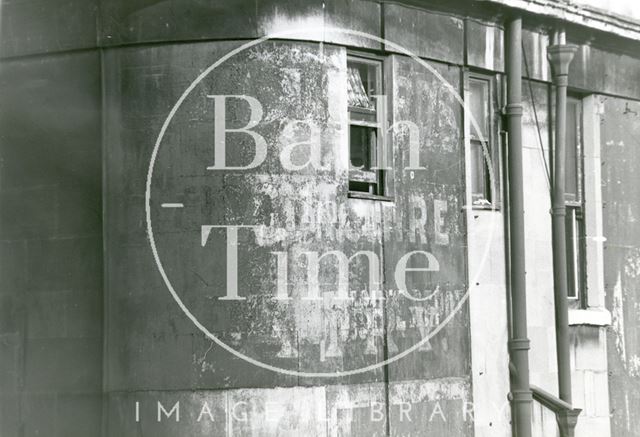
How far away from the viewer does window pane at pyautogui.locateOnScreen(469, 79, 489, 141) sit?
16.9 metres

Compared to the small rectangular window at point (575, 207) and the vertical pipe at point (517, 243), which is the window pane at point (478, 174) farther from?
the small rectangular window at point (575, 207)

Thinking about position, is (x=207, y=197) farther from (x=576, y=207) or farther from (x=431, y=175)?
(x=576, y=207)

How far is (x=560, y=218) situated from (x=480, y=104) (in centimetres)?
208

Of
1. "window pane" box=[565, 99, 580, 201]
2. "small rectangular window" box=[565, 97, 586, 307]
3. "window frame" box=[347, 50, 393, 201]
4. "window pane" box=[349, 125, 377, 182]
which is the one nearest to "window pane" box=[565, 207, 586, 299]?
"small rectangular window" box=[565, 97, 586, 307]

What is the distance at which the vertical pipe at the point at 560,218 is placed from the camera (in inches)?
685

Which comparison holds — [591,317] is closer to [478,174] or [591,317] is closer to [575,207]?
[575,207]

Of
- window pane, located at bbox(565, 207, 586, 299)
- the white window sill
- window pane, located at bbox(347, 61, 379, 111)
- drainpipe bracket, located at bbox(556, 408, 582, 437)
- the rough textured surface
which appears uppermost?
the rough textured surface

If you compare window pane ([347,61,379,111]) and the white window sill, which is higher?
window pane ([347,61,379,111])

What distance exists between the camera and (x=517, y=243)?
659 inches

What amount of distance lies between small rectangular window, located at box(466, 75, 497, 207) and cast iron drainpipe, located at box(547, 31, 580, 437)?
120cm

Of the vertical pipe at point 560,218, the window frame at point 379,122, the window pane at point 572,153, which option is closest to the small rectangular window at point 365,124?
the window frame at point 379,122

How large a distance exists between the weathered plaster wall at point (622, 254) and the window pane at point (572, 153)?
0.42 metres

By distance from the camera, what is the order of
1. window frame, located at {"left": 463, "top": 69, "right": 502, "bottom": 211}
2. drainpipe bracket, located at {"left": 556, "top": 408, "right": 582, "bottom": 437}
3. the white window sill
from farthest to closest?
the white window sill → drainpipe bracket, located at {"left": 556, "top": 408, "right": 582, "bottom": 437} → window frame, located at {"left": 463, "top": 69, "right": 502, "bottom": 211}

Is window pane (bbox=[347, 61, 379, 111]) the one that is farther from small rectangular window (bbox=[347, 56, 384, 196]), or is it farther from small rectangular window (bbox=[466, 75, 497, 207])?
small rectangular window (bbox=[466, 75, 497, 207])
